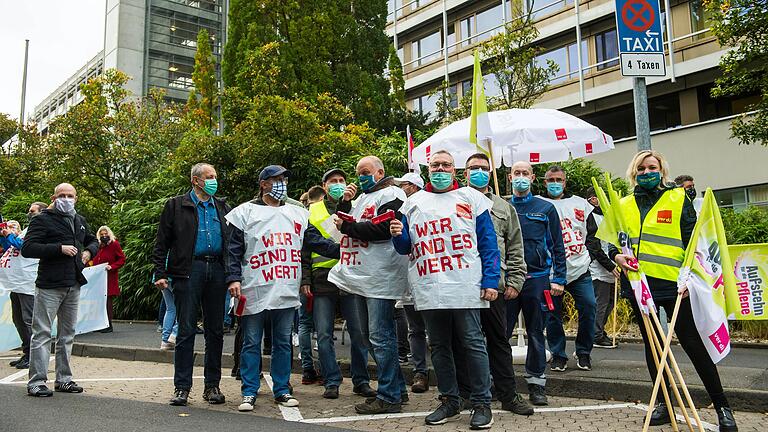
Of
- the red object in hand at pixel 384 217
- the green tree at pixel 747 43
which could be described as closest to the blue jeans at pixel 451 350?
the red object in hand at pixel 384 217

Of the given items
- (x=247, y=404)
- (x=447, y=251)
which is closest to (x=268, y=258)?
(x=247, y=404)

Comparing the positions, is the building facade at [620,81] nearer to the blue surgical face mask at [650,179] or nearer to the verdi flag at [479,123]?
the verdi flag at [479,123]

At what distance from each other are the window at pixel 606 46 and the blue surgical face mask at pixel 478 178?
21.7 metres

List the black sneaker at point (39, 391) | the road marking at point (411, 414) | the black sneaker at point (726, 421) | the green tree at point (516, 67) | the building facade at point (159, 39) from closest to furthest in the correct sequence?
the black sneaker at point (726, 421), the road marking at point (411, 414), the black sneaker at point (39, 391), the green tree at point (516, 67), the building facade at point (159, 39)

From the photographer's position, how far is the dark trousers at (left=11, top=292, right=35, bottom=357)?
8.70 m

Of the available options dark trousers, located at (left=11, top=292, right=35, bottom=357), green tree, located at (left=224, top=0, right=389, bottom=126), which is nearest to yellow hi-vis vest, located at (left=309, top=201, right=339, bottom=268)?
dark trousers, located at (left=11, top=292, right=35, bottom=357)

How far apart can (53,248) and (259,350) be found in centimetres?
240

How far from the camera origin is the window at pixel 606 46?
25484 mm

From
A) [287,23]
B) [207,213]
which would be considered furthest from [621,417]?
[287,23]

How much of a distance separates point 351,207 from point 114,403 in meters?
2.76

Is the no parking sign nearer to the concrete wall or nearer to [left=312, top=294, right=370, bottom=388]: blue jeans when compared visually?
[left=312, top=294, right=370, bottom=388]: blue jeans

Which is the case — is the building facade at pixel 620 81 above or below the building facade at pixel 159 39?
below

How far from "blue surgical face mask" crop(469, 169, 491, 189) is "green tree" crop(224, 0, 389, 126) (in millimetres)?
13078

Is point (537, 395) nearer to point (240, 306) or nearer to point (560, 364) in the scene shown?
point (560, 364)
